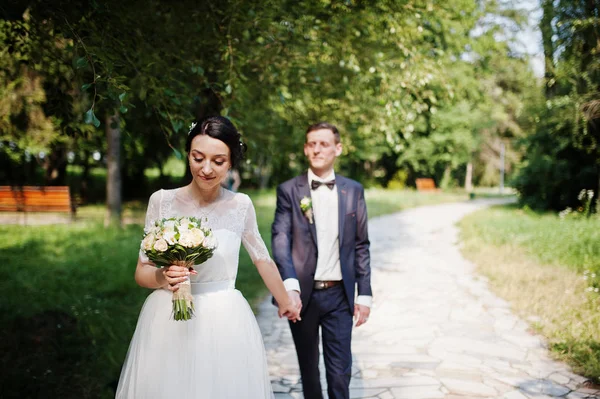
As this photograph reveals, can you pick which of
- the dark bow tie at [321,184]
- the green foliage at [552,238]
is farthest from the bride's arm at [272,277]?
the green foliage at [552,238]

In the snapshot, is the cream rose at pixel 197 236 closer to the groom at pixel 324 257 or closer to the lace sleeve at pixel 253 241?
the lace sleeve at pixel 253 241

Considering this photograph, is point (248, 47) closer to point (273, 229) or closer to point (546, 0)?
point (273, 229)

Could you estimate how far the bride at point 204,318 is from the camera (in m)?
2.49

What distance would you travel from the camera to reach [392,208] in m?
24.5

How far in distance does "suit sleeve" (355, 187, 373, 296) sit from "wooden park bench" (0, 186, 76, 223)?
502 inches

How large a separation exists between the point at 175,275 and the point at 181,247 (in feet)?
0.60

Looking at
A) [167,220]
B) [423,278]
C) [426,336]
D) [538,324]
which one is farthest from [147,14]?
[423,278]

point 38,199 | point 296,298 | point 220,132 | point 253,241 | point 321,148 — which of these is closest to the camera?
point 220,132

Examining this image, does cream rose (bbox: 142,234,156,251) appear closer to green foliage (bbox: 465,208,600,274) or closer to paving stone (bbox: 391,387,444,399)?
paving stone (bbox: 391,387,444,399)

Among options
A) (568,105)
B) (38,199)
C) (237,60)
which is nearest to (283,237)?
(237,60)

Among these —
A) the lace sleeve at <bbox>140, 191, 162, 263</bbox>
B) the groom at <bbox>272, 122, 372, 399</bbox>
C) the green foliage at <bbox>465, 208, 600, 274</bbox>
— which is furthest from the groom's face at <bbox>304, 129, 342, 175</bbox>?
the green foliage at <bbox>465, 208, 600, 274</bbox>

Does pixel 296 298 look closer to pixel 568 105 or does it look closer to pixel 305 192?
pixel 305 192

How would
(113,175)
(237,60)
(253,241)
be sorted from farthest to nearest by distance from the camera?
(113,175) < (237,60) < (253,241)

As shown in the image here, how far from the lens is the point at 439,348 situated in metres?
5.82
